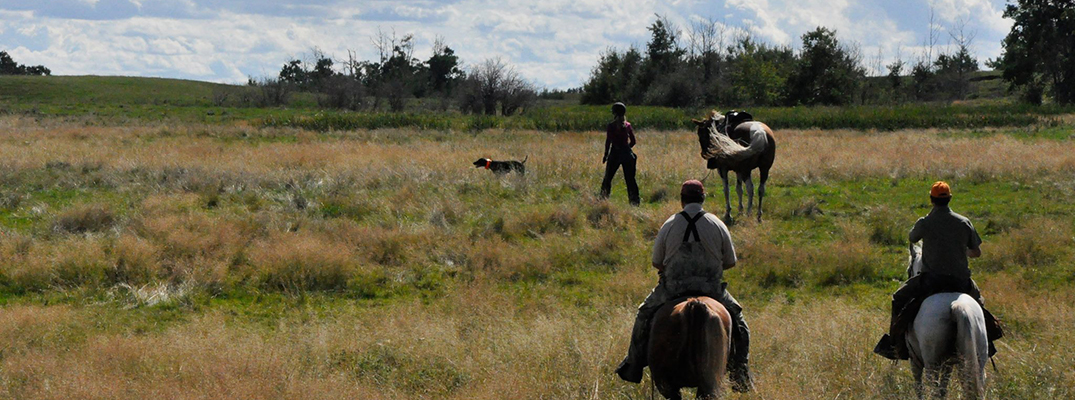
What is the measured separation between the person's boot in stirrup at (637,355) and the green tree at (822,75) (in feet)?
204

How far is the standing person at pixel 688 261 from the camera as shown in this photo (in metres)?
5.35

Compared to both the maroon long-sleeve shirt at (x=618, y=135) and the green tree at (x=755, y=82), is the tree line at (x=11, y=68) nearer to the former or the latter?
the green tree at (x=755, y=82)

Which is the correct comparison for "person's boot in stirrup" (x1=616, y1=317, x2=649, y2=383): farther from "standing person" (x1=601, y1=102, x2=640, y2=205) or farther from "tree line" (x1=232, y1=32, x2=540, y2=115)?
"tree line" (x1=232, y1=32, x2=540, y2=115)

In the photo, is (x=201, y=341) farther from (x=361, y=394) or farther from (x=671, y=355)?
(x=671, y=355)

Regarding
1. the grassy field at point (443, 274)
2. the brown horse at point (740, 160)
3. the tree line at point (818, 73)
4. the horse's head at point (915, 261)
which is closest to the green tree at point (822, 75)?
the tree line at point (818, 73)

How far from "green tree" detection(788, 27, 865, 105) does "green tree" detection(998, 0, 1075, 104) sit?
11.6 metres

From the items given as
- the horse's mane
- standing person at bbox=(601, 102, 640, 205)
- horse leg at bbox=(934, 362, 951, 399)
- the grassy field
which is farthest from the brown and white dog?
horse leg at bbox=(934, 362, 951, 399)

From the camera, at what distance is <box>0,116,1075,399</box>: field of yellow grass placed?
6.13 meters

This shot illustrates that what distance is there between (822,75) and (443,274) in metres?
59.5

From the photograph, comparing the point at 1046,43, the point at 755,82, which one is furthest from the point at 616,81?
the point at 1046,43

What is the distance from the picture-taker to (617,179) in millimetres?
18000

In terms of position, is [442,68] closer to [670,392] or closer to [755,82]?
[755,82]

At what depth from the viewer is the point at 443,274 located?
10.2 meters

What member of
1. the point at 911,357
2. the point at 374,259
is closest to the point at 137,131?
the point at 374,259
